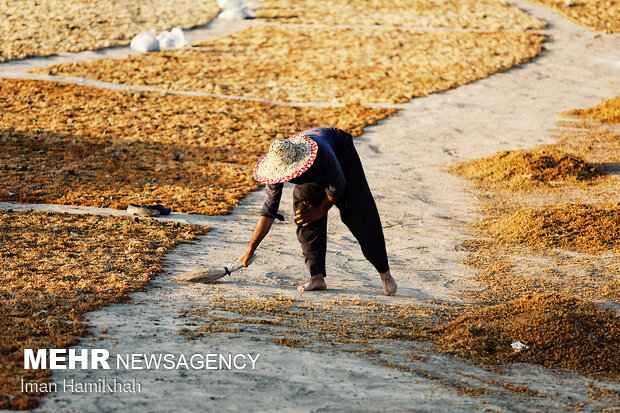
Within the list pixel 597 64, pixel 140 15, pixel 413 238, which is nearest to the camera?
pixel 413 238

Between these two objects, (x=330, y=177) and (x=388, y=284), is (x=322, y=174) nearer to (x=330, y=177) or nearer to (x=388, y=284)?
(x=330, y=177)

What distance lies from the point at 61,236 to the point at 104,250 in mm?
509

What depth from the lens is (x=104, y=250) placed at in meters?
5.57

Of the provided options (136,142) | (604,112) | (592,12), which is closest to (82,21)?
(136,142)

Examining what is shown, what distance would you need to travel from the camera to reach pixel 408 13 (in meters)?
18.9

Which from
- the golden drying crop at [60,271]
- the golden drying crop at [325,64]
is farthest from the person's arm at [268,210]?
the golden drying crop at [325,64]

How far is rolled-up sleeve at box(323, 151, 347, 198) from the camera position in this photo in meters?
4.39

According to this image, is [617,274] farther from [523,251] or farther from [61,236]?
[61,236]

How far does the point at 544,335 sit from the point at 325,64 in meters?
11.3

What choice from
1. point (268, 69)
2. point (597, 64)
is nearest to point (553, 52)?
point (597, 64)

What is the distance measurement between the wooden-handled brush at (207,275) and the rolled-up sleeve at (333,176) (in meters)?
0.86

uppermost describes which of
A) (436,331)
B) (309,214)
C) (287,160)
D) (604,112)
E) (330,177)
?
(287,160)

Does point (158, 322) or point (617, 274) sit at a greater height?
point (158, 322)

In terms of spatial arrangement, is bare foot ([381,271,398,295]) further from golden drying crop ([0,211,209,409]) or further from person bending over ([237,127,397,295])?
golden drying crop ([0,211,209,409])
